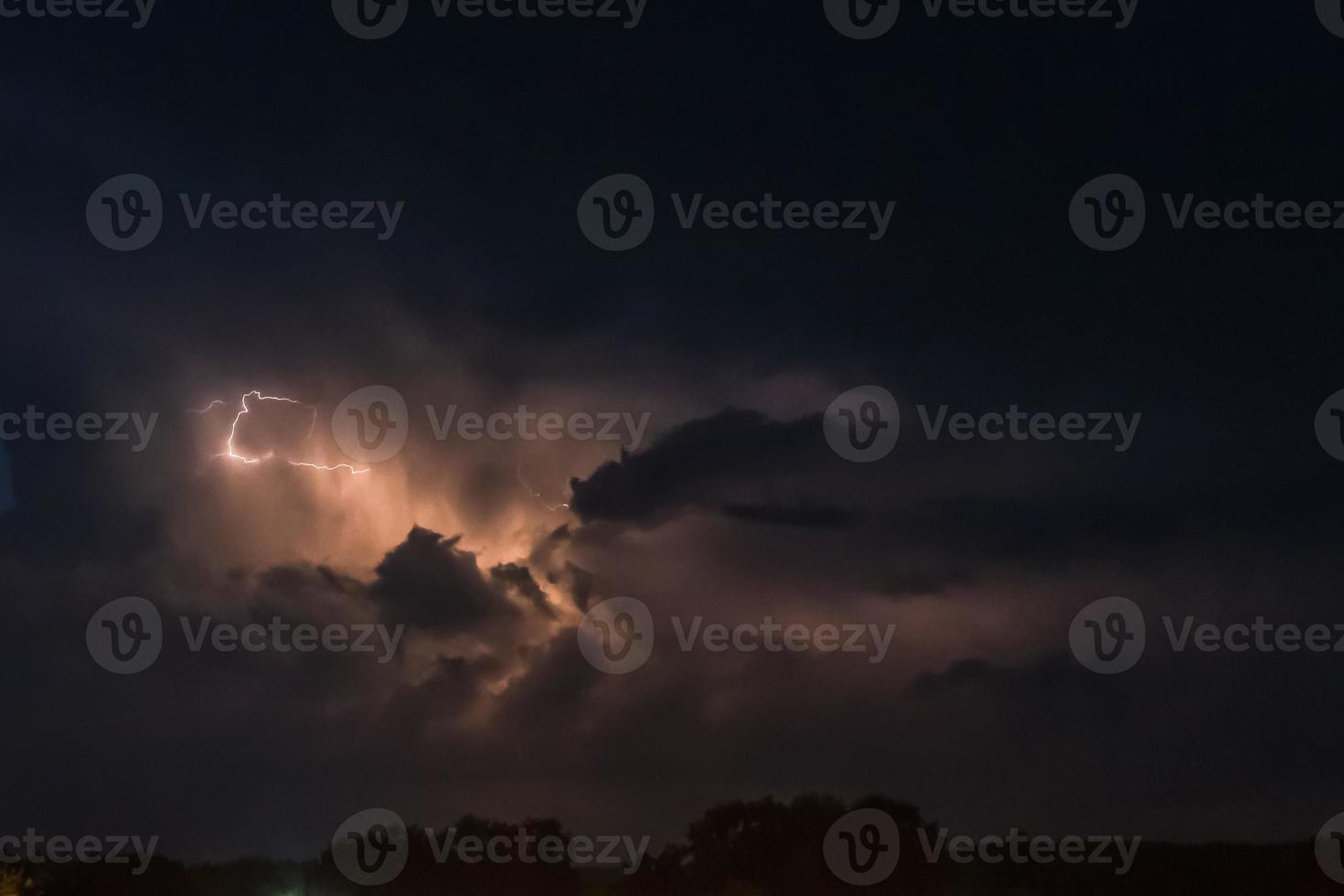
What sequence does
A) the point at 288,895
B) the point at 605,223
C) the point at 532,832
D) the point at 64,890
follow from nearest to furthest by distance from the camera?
the point at 605,223 < the point at 64,890 < the point at 288,895 < the point at 532,832

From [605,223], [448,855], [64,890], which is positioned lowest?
[64,890]

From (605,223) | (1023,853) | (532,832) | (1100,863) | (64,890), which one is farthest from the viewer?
(532,832)

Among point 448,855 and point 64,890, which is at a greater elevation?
point 448,855

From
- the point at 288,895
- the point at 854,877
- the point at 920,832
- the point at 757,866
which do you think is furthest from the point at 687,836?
the point at 288,895

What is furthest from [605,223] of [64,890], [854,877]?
[64,890]

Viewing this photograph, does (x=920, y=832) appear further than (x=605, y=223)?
Yes

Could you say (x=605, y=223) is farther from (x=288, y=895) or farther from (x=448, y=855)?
(x=448, y=855)
